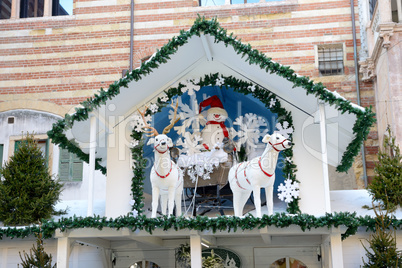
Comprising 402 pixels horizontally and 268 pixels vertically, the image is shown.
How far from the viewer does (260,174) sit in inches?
409

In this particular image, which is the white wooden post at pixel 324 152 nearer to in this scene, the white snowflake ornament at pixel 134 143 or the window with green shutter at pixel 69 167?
the white snowflake ornament at pixel 134 143

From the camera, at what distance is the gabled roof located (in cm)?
1064

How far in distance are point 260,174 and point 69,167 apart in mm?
9600

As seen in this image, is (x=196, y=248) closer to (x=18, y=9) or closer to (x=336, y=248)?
(x=336, y=248)

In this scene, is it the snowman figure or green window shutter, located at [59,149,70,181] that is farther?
green window shutter, located at [59,149,70,181]

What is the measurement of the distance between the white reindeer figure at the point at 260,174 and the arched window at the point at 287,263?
239 centimetres

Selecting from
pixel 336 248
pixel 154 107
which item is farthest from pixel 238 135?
pixel 336 248

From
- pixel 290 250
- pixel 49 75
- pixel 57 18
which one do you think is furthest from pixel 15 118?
pixel 290 250

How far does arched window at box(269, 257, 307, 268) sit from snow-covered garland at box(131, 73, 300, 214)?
202 centimetres

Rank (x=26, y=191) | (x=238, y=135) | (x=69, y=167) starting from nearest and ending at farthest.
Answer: (x=238, y=135) → (x=26, y=191) → (x=69, y=167)

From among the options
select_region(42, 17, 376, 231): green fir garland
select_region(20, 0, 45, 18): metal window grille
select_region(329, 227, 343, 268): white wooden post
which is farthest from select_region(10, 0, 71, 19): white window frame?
select_region(329, 227, 343, 268): white wooden post

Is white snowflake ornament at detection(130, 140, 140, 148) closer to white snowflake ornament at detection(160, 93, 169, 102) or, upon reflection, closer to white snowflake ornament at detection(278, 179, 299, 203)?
white snowflake ornament at detection(160, 93, 169, 102)

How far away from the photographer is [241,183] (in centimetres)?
1079

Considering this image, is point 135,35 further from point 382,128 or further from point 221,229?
point 221,229
